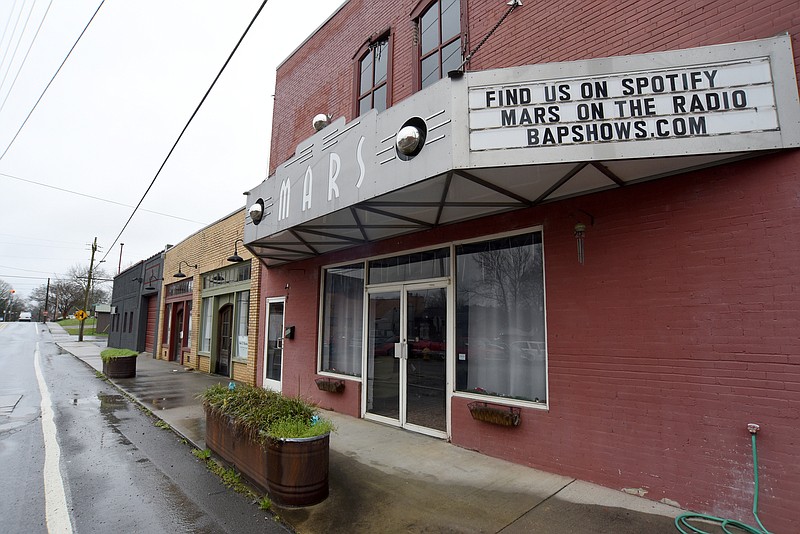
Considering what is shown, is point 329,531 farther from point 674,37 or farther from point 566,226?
point 674,37

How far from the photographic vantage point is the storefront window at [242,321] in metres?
13.0

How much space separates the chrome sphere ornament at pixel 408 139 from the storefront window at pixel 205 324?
1288 cm

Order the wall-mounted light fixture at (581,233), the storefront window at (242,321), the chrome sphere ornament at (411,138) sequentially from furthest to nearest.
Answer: the storefront window at (242,321) < the wall-mounted light fixture at (581,233) < the chrome sphere ornament at (411,138)

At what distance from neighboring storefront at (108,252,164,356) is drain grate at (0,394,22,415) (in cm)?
1144

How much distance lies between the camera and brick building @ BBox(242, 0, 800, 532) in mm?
3805

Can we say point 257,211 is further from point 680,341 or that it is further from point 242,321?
point 242,321

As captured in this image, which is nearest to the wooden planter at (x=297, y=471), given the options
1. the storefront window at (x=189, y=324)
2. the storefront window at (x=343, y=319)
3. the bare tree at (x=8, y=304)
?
the storefront window at (x=343, y=319)

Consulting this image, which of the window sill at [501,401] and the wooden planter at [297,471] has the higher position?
the window sill at [501,401]

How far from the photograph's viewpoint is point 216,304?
1504cm

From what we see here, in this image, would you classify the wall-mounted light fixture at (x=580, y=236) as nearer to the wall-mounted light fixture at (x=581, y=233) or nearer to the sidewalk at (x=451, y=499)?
the wall-mounted light fixture at (x=581, y=233)

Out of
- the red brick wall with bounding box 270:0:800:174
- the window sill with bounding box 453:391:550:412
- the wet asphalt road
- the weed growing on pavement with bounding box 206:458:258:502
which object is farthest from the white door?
the window sill with bounding box 453:391:550:412

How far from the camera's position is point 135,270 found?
26.1 m

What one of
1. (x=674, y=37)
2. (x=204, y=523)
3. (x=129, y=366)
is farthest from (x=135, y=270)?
(x=674, y=37)

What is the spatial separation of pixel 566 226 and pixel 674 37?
2204mm
